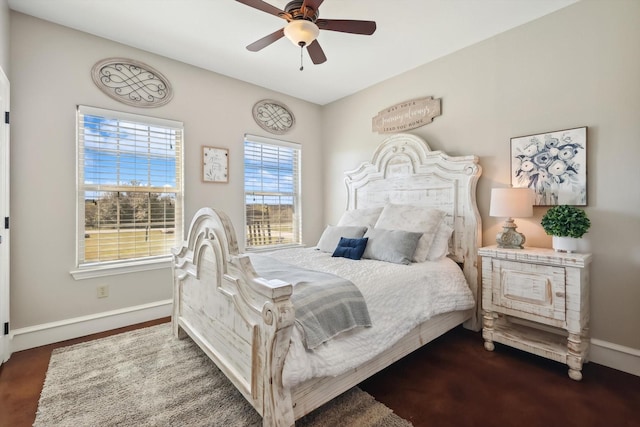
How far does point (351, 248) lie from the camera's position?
2695mm

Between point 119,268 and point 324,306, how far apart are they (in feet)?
7.84

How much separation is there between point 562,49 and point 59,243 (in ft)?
15.0

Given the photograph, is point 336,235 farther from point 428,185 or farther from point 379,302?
point 379,302

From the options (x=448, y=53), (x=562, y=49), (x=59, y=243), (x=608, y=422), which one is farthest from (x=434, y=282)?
(x=59, y=243)

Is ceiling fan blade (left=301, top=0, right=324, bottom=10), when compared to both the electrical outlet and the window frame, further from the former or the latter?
the electrical outlet

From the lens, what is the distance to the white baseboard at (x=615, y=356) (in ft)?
6.72

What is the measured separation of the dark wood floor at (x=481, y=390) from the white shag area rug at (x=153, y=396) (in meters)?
0.12

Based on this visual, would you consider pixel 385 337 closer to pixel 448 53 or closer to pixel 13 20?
pixel 448 53

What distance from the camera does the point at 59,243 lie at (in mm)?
2600

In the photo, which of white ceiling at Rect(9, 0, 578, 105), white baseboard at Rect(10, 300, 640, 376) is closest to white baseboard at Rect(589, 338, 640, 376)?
white baseboard at Rect(10, 300, 640, 376)

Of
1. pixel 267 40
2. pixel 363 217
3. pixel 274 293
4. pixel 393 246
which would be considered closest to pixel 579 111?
pixel 393 246

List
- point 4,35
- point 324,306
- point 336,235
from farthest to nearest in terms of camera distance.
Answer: point 336,235
point 4,35
point 324,306

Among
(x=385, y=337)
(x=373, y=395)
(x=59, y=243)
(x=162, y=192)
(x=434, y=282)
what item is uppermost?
(x=162, y=192)

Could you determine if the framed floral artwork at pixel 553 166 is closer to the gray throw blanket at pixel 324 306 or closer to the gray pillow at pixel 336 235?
the gray pillow at pixel 336 235
